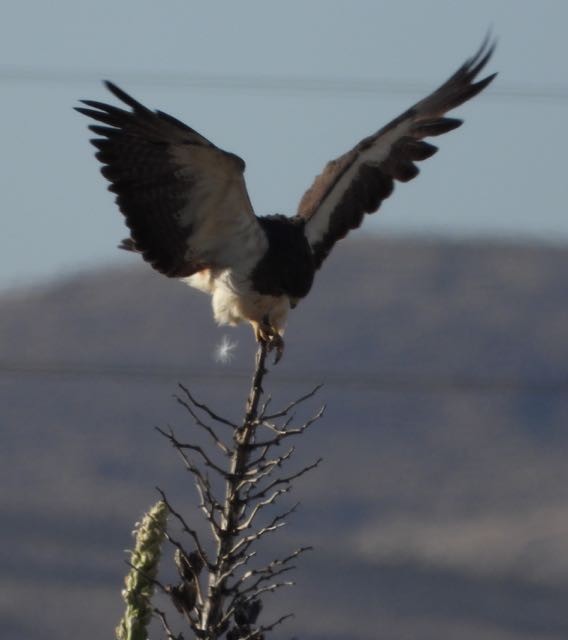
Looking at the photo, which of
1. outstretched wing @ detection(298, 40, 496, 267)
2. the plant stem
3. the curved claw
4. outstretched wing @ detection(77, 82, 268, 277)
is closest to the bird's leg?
the curved claw

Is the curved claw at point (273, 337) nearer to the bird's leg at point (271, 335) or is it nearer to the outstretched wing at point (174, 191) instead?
the bird's leg at point (271, 335)

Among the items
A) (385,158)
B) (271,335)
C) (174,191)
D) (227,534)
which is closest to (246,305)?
(271,335)

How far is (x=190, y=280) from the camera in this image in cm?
685

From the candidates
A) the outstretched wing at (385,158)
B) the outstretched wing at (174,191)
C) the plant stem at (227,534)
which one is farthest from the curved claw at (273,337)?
the plant stem at (227,534)

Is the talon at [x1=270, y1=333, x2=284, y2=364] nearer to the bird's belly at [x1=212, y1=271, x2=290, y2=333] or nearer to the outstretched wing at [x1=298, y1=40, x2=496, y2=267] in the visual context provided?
the bird's belly at [x1=212, y1=271, x2=290, y2=333]

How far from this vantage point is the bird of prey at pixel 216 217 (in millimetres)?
6227

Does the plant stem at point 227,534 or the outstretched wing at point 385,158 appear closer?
the plant stem at point 227,534

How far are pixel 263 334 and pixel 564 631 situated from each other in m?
14.3

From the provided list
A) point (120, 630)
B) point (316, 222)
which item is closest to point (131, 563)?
point (120, 630)

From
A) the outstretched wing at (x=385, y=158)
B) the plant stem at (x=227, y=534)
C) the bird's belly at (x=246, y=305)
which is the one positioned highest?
the outstretched wing at (x=385, y=158)

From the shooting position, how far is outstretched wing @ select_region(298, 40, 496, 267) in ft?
24.3

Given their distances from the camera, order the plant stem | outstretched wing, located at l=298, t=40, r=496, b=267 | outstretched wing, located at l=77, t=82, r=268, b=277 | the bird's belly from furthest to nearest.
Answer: outstretched wing, located at l=298, t=40, r=496, b=267, the bird's belly, outstretched wing, located at l=77, t=82, r=268, b=277, the plant stem

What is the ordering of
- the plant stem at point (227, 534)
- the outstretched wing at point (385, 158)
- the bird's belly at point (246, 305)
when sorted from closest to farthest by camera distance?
the plant stem at point (227, 534), the bird's belly at point (246, 305), the outstretched wing at point (385, 158)

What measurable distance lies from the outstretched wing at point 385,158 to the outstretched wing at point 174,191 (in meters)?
0.69
